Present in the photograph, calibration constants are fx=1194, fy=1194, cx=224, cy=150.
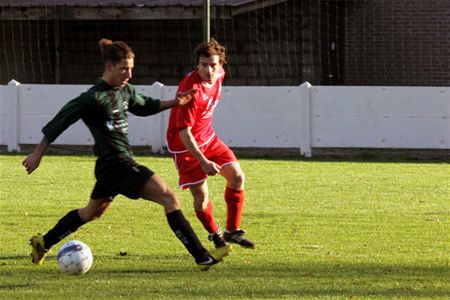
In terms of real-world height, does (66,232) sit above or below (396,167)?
above

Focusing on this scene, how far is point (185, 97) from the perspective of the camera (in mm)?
8609

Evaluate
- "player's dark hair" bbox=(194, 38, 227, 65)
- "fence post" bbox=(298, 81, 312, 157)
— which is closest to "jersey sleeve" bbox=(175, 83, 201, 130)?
"player's dark hair" bbox=(194, 38, 227, 65)

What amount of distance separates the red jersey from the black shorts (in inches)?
32.2

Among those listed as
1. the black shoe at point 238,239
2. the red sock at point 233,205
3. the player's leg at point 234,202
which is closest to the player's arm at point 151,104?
the player's leg at point 234,202

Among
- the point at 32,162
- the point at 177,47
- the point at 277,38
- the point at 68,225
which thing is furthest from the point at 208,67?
the point at 177,47

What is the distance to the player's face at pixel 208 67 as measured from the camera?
906 cm

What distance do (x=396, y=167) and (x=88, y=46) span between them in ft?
33.8

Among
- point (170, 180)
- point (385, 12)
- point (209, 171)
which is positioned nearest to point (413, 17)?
point (385, 12)

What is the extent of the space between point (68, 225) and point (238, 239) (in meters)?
1.58

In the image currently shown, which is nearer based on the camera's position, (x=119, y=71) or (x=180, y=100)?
(x=119, y=71)

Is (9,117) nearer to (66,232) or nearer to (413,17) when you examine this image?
(413,17)

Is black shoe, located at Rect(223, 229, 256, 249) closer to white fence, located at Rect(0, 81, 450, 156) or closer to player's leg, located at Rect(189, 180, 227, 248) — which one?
player's leg, located at Rect(189, 180, 227, 248)

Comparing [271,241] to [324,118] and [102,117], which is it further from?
Result: [324,118]

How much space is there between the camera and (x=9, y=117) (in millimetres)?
22000
